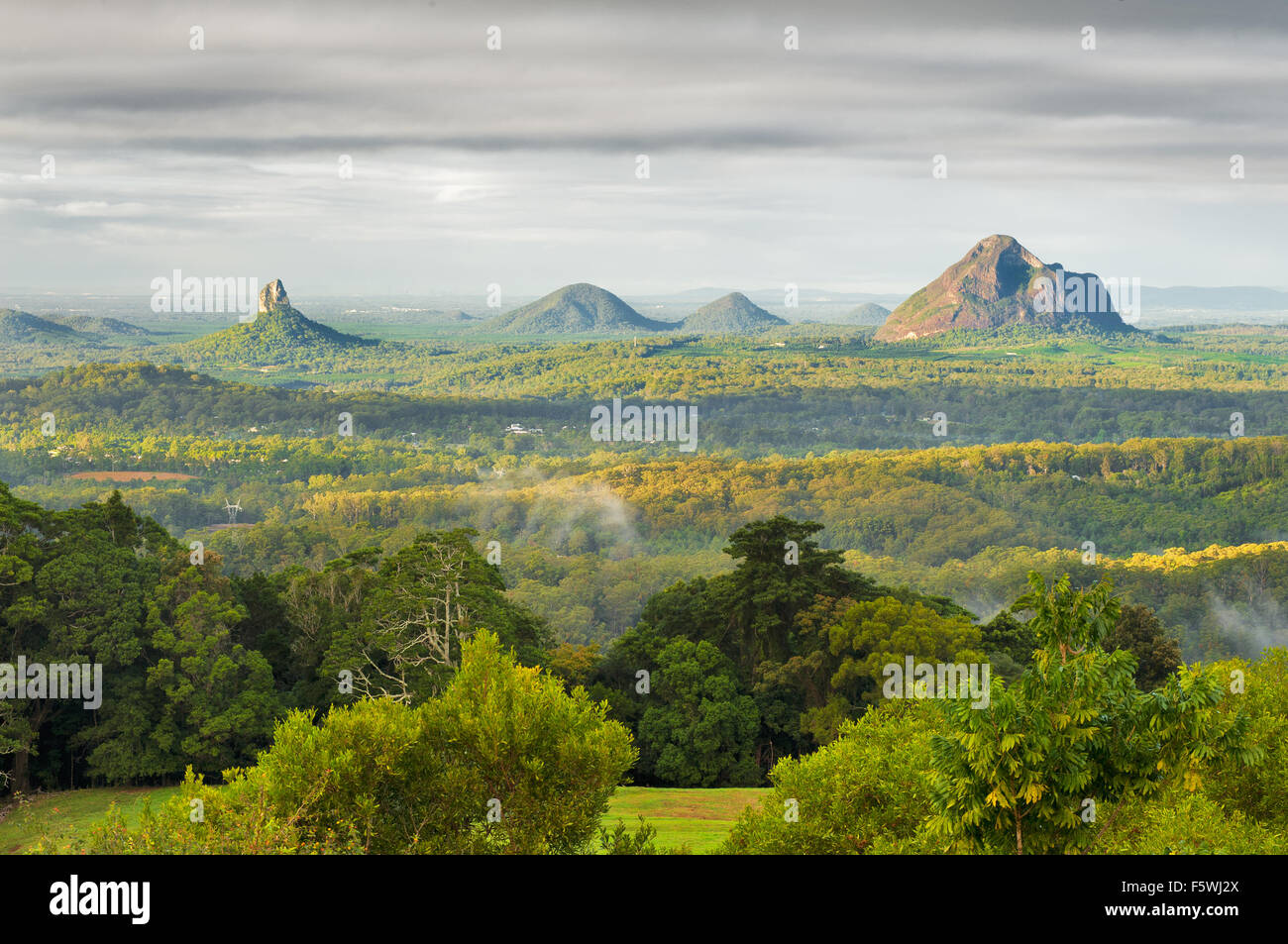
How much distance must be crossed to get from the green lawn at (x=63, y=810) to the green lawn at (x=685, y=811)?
12.5 metres

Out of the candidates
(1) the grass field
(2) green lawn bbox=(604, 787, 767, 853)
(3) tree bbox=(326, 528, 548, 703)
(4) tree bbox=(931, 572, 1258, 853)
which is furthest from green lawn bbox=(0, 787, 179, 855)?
(4) tree bbox=(931, 572, 1258, 853)

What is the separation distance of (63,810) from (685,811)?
56.1 ft

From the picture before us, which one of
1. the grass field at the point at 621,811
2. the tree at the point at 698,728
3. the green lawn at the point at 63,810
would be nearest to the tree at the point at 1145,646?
the tree at the point at 698,728

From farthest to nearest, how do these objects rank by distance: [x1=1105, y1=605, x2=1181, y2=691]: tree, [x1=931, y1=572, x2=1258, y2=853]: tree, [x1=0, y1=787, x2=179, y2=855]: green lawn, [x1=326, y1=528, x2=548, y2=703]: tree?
[x1=1105, y1=605, x2=1181, y2=691]: tree < [x1=326, y1=528, x2=548, y2=703]: tree < [x1=0, y1=787, x2=179, y2=855]: green lawn < [x1=931, y1=572, x2=1258, y2=853]: tree

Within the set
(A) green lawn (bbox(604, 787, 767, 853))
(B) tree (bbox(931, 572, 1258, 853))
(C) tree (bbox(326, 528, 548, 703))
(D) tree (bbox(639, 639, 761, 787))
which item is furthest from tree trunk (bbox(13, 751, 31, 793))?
(B) tree (bbox(931, 572, 1258, 853))

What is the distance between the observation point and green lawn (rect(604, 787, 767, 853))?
74.0 feet

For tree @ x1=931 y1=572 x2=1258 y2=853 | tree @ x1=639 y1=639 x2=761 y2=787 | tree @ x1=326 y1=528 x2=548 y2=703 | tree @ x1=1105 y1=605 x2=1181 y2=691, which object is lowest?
tree @ x1=639 y1=639 x2=761 y2=787

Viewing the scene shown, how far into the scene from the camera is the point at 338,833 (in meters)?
14.9

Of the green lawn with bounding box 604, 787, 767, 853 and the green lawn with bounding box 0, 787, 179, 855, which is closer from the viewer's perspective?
the green lawn with bounding box 604, 787, 767, 853

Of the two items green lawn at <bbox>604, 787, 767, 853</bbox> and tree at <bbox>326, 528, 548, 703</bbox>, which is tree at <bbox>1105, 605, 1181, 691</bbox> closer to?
green lawn at <bbox>604, 787, 767, 853</bbox>

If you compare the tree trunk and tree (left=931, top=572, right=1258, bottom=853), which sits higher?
tree (left=931, top=572, right=1258, bottom=853)

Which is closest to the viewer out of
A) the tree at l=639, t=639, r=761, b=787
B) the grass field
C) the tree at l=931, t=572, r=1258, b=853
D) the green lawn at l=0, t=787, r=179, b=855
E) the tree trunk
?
the tree at l=931, t=572, r=1258, b=853

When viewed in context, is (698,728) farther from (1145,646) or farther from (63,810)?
(63,810)

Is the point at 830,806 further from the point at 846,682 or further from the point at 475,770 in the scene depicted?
the point at 846,682
